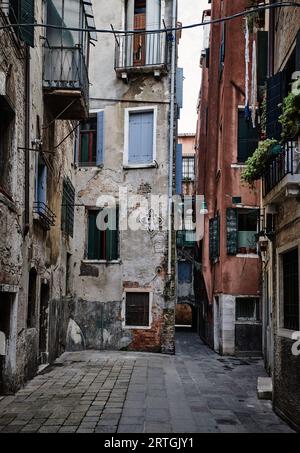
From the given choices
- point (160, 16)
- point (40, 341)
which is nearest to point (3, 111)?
point (40, 341)

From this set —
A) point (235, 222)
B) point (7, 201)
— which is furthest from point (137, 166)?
point (7, 201)

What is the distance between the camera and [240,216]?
1741 cm

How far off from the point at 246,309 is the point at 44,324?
711cm

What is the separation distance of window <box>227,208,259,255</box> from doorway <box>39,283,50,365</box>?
6406mm

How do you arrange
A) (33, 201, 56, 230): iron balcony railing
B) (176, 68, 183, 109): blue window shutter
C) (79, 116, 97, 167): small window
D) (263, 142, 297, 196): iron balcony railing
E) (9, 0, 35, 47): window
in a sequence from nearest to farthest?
(263, 142, 297, 196): iron balcony railing, (9, 0, 35, 47): window, (33, 201, 56, 230): iron balcony railing, (79, 116, 97, 167): small window, (176, 68, 183, 109): blue window shutter

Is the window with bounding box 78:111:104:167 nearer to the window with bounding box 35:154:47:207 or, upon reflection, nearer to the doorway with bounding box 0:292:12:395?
the window with bounding box 35:154:47:207

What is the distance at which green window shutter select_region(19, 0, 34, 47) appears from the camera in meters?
8.98

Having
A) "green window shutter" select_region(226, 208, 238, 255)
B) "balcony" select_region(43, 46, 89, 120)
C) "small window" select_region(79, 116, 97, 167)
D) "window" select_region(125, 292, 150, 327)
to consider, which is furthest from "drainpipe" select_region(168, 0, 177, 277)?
"balcony" select_region(43, 46, 89, 120)

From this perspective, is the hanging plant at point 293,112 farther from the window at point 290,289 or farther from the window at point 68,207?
the window at point 68,207

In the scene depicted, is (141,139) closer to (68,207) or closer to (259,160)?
(68,207)

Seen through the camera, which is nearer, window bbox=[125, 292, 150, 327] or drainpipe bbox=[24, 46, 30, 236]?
drainpipe bbox=[24, 46, 30, 236]
